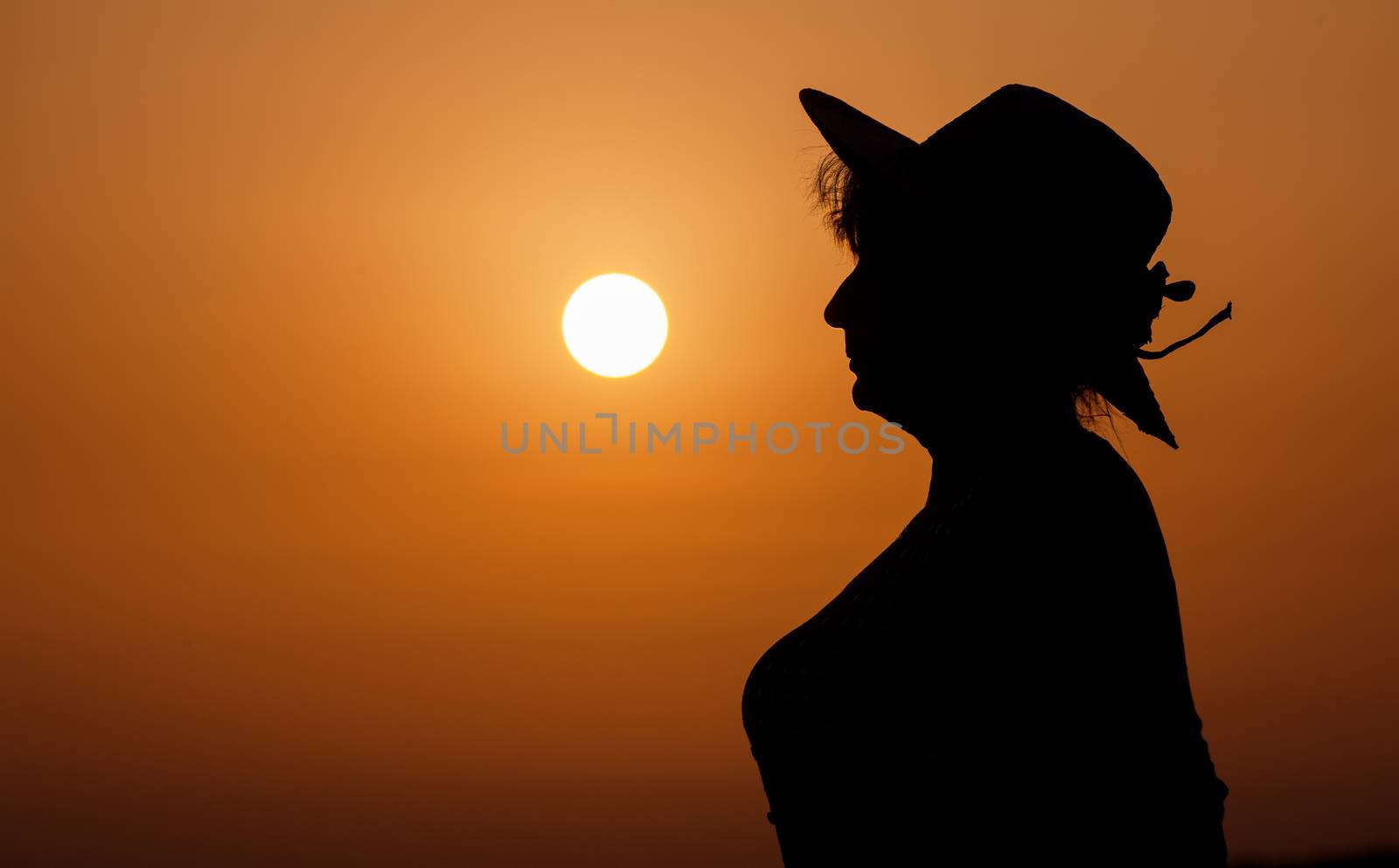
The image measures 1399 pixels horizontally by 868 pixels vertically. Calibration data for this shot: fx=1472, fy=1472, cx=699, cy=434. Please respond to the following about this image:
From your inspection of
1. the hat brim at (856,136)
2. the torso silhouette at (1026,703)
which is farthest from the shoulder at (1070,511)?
the hat brim at (856,136)

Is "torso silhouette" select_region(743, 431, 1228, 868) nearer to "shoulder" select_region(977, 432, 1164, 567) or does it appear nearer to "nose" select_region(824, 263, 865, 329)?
"shoulder" select_region(977, 432, 1164, 567)

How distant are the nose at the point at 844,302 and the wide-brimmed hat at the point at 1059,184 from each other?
17 centimetres

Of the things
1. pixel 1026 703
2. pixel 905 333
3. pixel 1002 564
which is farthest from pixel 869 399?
pixel 1026 703

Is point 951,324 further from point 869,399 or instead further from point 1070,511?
point 1070,511

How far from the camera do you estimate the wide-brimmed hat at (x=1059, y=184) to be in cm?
240

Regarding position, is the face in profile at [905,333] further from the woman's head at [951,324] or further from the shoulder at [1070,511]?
the shoulder at [1070,511]

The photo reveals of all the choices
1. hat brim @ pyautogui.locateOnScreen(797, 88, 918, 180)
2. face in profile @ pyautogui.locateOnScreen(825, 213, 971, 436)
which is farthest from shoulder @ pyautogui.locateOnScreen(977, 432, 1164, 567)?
hat brim @ pyautogui.locateOnScreen(797, 88, 918, 180)

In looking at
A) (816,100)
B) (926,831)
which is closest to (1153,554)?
(926,831)

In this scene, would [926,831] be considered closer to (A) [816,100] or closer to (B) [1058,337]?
(B) [1058,337]

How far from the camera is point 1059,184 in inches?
94.3

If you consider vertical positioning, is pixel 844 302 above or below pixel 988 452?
above

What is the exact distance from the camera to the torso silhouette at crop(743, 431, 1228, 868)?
2.15 meters

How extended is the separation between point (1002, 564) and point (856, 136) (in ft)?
2.65

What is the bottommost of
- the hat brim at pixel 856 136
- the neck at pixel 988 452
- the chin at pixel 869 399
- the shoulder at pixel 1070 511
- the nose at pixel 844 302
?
the shoulder at pixel 1070 511
